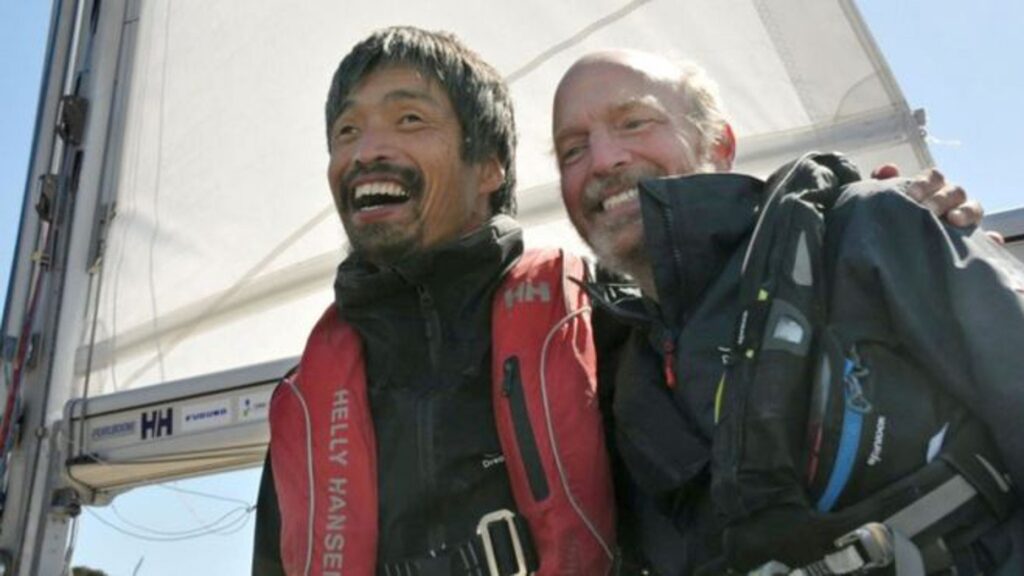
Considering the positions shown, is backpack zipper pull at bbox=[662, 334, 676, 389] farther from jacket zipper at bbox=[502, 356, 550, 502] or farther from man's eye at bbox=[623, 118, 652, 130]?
man's eye at bbox=[623, 118, 652, 130]

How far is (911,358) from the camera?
1.33 meters

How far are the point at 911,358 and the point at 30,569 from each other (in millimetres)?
2302

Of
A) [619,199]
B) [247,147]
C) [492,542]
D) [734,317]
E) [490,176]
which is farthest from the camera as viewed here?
[247,147]

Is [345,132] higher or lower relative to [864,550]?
higher

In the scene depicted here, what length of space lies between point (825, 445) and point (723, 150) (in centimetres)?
75

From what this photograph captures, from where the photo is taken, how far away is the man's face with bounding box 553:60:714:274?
179 centimetres

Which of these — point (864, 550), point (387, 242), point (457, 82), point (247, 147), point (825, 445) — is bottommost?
point (864, 550)

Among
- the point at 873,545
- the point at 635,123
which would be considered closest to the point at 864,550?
the point at 873,545

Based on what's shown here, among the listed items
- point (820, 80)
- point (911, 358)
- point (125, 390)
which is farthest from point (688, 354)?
→ point (125, 390)

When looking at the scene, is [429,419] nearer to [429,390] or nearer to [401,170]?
[429,390]

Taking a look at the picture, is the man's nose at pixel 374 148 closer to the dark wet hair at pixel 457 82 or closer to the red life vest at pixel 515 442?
the dark wet hair at pixel 457 82

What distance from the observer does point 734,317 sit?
4.76 ft

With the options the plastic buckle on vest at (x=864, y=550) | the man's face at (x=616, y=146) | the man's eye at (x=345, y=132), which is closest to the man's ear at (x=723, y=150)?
the man's face at (x=616, y=146)

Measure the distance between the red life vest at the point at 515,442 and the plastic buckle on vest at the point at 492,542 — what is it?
0.02 metres
